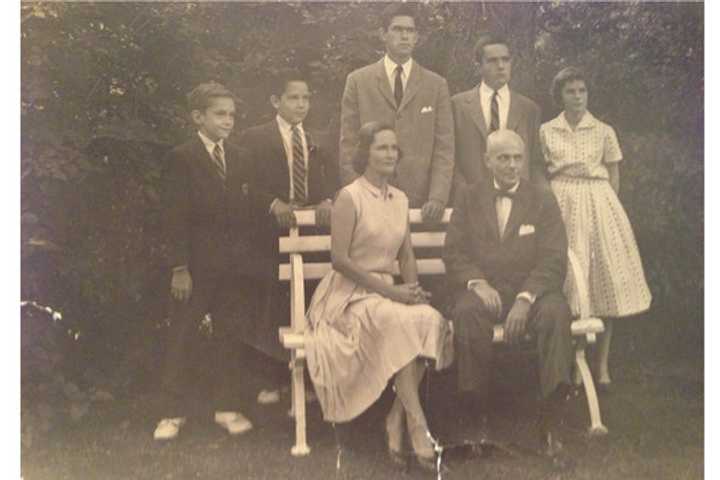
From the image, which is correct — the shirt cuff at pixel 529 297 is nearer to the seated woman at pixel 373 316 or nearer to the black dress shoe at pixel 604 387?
the seated woman at pixel 373 316

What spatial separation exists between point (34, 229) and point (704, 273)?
405 cm

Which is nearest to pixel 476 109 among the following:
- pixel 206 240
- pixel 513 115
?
pixel 513 115

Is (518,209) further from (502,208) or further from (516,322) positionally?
(516,322)

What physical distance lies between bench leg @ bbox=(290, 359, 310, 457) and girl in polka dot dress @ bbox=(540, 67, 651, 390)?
1.81 meters

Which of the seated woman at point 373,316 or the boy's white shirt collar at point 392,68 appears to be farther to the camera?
the boy's white shirt collar at point 392,68

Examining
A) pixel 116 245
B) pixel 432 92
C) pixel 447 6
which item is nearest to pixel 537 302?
pixel 432 92

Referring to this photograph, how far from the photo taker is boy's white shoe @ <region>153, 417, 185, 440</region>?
478 cm

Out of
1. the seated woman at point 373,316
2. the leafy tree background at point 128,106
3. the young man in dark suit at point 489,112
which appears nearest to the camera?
the seated woman at point 373,316

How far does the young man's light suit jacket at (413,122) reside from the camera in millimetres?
4906

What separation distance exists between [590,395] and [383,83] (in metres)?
2.23

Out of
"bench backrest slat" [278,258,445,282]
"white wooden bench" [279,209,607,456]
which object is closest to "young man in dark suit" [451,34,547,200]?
"white wooden bench" [279,209,607,456]

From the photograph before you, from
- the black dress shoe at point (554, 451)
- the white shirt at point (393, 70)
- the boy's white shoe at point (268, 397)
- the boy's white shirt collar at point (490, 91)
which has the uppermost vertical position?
the white shirt at point (393, 70)

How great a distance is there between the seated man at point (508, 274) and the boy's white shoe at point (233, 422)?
1.28m

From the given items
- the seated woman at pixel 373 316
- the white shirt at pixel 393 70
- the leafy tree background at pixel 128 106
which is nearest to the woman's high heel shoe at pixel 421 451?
the seated woman at pixel 373 316
